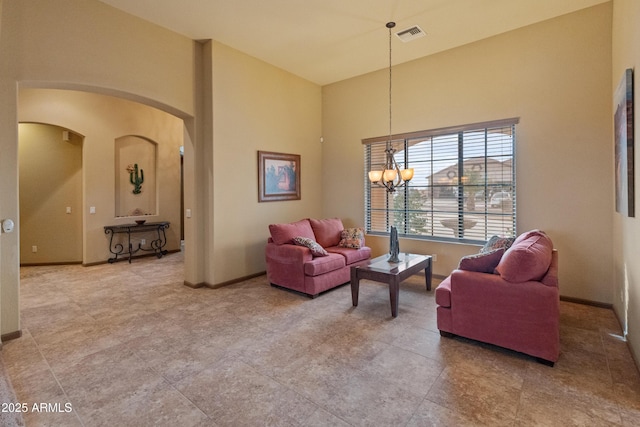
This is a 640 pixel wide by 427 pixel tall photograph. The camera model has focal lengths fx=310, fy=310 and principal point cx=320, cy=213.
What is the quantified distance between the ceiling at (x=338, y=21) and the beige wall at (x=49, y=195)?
4043 mm

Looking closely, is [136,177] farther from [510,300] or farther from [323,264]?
[510,300]

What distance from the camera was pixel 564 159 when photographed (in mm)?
4020

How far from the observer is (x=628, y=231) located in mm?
2865

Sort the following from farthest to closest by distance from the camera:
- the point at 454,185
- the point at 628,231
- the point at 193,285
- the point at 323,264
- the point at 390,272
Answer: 1. the point at 454,185
2. the point at 193,285
3. the point at 323,264
4. the point at 390,272
5. the point at 628,231

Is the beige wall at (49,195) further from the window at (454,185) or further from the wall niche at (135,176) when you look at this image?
the window at (454,185)

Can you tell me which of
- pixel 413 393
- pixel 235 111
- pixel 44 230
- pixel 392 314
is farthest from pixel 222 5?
pixel 44 230

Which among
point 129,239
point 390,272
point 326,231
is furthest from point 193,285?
point 390,272

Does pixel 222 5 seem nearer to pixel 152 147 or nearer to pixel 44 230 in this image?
pixel 152 147

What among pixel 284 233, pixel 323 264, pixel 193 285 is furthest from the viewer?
pixel 193 285

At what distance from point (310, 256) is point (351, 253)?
840mm

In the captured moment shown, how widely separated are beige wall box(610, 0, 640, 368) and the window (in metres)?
1.18

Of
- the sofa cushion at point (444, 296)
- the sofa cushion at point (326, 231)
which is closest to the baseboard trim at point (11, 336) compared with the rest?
the sofa cushion at point (326, 231)

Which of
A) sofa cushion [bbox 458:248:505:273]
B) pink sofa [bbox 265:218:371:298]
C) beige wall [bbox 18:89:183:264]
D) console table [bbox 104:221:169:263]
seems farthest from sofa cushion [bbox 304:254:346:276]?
beige wall [bbox 18:89:183:264]

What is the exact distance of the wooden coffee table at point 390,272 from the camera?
3.59 m
